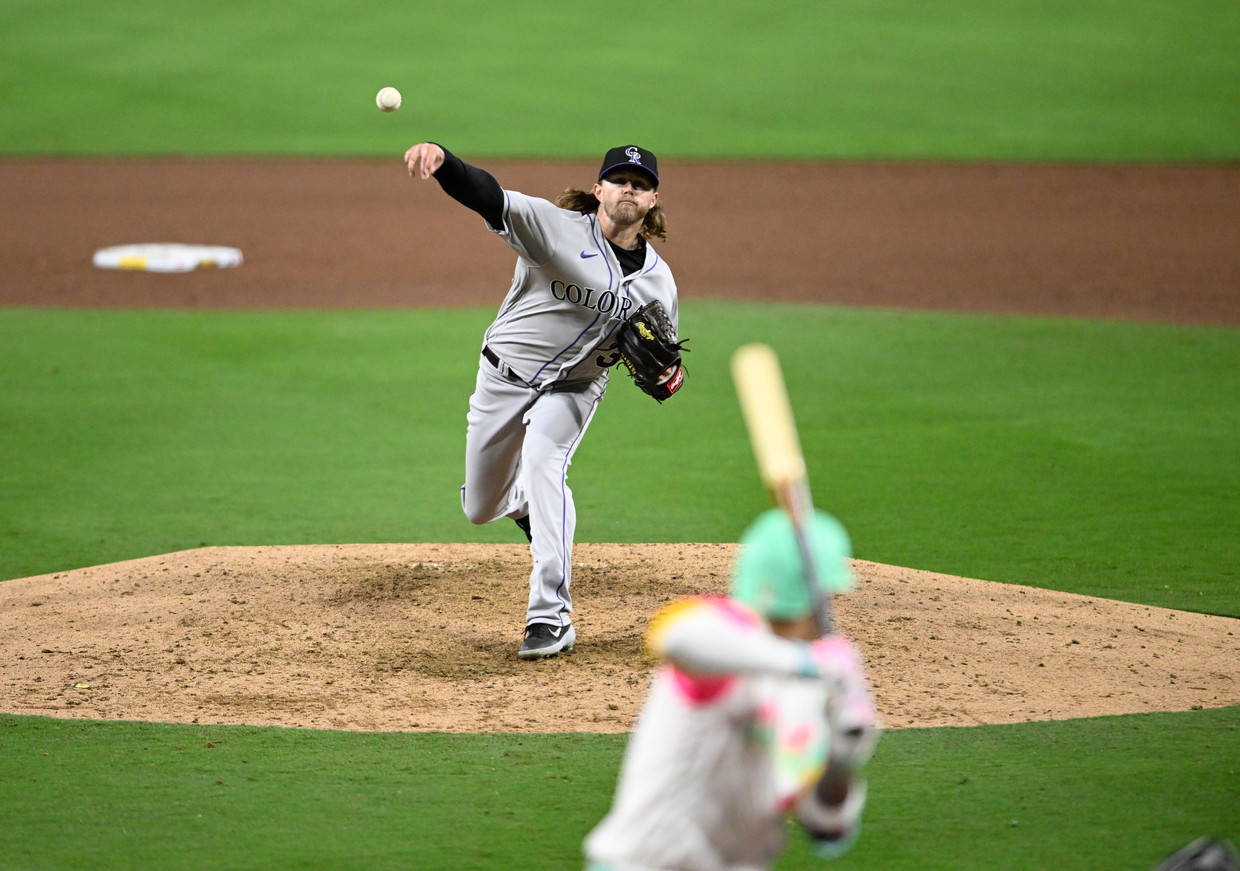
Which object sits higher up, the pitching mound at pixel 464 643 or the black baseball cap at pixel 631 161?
the black baseball cap at pixel 631 161

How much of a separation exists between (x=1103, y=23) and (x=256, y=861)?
32265 millimetres

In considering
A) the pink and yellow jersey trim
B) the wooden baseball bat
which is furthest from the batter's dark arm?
the pink and yellow jersey trim

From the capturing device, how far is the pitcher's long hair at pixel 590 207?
6.50 metres

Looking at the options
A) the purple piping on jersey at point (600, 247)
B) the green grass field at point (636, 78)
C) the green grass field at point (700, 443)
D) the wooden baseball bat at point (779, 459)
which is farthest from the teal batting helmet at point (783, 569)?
the green grass field at point (636, 78)

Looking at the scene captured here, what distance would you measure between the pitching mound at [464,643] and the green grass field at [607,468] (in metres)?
0.28

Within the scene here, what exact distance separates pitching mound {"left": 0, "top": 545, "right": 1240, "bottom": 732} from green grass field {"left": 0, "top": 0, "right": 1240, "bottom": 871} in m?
0.28

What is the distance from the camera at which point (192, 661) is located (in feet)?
20.4

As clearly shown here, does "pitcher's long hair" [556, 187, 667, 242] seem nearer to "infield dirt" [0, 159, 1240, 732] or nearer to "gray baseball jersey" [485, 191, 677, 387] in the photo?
"gray baseball jersey" [485, 191, 677, 387]

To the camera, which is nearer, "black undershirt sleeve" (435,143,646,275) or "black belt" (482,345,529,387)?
"black undershirt sleeve" (435,143,646,275)

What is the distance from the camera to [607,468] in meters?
9.82

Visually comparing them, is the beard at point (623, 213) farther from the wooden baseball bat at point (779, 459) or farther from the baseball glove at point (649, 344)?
the wooden baseball bat at point (779, 459)

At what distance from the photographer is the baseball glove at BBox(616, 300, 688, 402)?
6234 mm

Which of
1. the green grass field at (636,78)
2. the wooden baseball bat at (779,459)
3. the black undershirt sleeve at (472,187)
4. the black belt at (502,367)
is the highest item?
the green grass field at (636,78)

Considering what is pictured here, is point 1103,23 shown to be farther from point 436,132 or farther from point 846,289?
point 846,289
